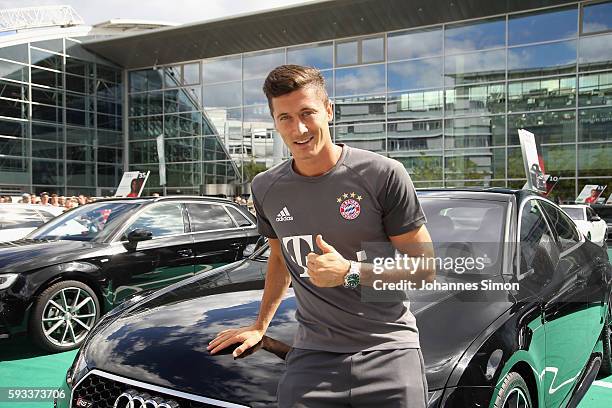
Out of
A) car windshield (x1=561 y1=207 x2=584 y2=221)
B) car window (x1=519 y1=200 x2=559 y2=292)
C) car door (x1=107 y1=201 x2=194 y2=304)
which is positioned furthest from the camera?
car windshield (x1=561 y1=207 x2=584 y2=221)

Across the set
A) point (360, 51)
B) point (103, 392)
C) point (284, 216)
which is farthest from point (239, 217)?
point (360, 51)

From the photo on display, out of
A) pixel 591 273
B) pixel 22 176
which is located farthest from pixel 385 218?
pixel 22 176

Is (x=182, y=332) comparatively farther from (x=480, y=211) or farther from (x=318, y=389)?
(x=480, y=211)

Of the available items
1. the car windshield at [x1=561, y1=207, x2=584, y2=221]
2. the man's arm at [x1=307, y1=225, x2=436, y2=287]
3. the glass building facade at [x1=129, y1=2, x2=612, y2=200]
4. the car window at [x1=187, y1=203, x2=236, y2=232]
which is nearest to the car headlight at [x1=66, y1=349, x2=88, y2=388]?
the man's arm at [x1=307, y1=225, x2=436, y2=287]

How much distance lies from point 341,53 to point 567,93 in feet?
33.2

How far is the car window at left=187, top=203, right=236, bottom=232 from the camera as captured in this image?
21.0 feet

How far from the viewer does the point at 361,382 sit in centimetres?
152

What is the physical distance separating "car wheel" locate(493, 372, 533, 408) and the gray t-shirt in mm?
798

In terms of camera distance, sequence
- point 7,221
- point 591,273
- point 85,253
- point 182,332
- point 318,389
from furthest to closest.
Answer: point 7,221 < point 85,253 < point 591,273 < point 182,332 < point 318,389

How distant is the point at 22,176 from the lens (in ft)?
85.7

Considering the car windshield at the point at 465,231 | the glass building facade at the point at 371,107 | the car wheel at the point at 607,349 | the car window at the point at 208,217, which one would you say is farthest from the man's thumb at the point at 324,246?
the glass building facade at the point at 371,107

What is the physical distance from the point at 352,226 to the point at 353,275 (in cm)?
15

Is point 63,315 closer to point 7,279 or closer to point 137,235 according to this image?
point 7,279

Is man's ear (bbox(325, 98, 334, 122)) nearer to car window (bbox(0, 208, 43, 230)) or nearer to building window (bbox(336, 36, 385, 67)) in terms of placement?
car window (bbox(0, 208, 43, 230))
